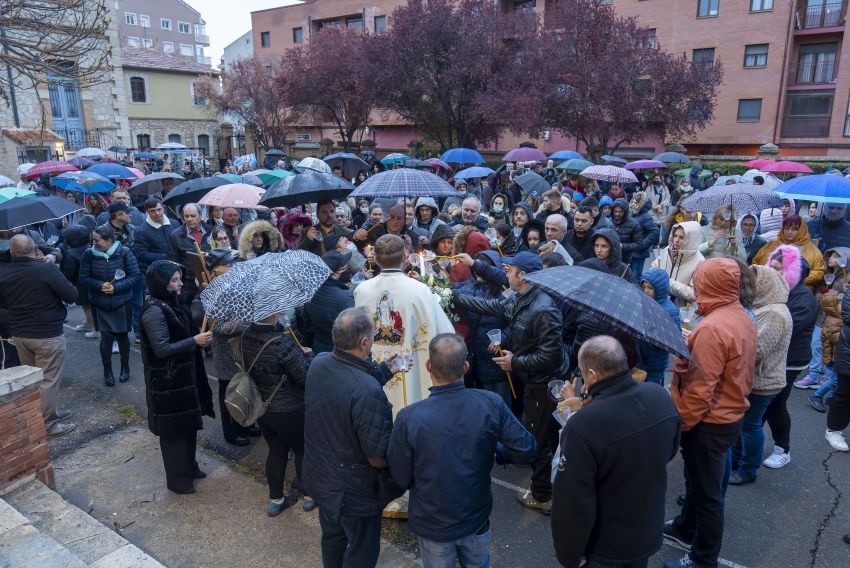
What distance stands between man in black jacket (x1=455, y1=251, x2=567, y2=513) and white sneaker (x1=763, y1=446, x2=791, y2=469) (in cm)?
200

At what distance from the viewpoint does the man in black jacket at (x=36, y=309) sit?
516 centimetres

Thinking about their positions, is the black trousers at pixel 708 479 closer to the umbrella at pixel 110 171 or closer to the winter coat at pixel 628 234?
the winter coat at pixel 628 234

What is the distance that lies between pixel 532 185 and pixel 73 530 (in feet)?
27.9

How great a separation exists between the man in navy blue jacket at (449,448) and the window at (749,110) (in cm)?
3301

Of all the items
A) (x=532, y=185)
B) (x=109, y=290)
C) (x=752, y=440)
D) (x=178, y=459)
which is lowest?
(x=178, y=459)

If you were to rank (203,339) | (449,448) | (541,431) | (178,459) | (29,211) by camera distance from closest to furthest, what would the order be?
1. (449,448)
2. (541,431)
3. (203,339)
4. (178,459)
5. (29,211)

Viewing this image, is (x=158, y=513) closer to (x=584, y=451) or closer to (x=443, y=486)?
(x=443, y=486)

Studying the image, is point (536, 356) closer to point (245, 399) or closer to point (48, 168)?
point (245, 399)

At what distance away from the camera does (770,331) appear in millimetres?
3971

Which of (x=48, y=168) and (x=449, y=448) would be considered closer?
(x=449, y=448)

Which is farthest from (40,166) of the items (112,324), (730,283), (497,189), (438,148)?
(438,148)

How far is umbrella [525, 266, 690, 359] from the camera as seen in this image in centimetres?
304

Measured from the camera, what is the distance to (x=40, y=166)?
14211 mm

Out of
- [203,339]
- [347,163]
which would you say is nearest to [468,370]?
[203,339]
